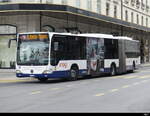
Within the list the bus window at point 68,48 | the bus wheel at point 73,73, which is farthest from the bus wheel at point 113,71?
the bus wheel at point 73,73

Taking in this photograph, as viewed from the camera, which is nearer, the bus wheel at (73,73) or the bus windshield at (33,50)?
the bus windshield at (33,50)

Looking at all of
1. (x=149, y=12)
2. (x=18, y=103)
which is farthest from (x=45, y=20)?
(x=149, y=12)

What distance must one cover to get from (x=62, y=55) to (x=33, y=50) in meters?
1.69

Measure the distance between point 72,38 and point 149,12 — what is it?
155 feet

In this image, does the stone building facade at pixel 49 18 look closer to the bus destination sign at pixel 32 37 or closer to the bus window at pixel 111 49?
the bus window at pixel 111 49

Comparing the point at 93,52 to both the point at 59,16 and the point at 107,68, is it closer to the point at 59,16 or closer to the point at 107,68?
the point at 107,68

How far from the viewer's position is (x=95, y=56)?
1017 inches

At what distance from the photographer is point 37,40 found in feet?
70.2

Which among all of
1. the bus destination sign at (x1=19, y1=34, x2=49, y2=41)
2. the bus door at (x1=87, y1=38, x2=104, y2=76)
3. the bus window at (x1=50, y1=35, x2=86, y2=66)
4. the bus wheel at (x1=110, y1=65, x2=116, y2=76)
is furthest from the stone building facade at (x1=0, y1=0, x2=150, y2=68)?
the bus destination sign at (x1=19, y1=34, x2=49, y2=41)

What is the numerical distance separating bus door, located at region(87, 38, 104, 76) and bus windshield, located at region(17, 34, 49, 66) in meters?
4.42

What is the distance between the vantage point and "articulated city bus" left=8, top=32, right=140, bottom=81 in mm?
21156

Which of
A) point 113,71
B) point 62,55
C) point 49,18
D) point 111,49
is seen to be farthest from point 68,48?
point 49,18

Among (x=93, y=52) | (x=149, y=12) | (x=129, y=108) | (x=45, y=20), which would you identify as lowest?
(x=129, y=108)

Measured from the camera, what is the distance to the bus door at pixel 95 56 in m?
25.1
